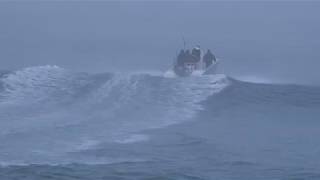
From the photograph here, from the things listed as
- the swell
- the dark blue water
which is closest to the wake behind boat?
the dark blue water

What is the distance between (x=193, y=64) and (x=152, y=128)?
1831 centimetres

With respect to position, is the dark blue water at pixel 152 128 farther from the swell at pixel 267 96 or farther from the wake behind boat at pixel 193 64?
the wake behind boat at pixel 193 64

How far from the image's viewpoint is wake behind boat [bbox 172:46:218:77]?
53.8m

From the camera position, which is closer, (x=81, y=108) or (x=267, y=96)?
(x=81, y=108)

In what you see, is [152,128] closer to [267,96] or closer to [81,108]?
[81,108]

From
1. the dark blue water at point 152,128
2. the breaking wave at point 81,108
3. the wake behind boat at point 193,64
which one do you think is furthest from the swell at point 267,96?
the wake behind boat at point 193,64

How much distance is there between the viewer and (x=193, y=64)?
5512cm

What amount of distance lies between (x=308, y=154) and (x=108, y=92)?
13.7 meters

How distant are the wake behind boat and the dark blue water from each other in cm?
167

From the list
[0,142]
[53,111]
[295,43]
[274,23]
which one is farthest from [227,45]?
[0,142]

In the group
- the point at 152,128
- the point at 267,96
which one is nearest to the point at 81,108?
the point at 152,128

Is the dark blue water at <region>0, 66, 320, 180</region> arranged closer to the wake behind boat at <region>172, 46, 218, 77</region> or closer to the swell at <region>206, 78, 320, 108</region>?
the swell at <region>206, 78, 320, 108</region>

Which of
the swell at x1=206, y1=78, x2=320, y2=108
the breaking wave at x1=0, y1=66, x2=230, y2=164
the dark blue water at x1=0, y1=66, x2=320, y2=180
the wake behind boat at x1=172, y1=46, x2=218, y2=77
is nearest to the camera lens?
the dark blue water at x1=0, y1=66, x2=320, y2=180

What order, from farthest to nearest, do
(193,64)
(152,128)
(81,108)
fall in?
(193,64), (81,108), (152,128)
